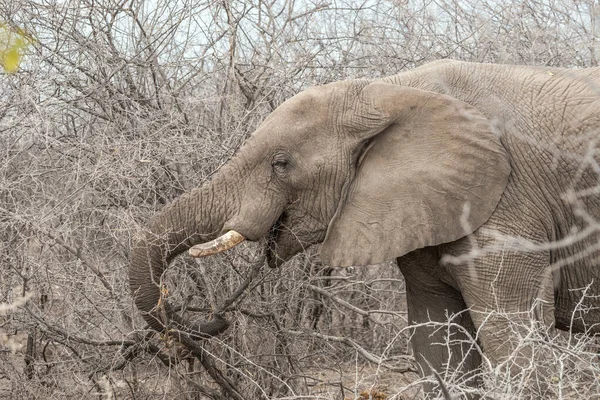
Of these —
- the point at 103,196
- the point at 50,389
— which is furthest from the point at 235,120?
the point at 50,389

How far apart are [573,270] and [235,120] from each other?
6.62 ft

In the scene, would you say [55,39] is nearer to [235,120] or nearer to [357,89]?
[235,120]

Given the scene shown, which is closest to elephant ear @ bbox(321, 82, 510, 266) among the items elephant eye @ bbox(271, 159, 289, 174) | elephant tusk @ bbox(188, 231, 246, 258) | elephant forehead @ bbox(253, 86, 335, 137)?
elephant forehead @ bbox(253, 86, 335, 137)

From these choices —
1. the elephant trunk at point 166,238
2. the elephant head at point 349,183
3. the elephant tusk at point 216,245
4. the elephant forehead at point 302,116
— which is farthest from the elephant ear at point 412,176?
the elephant trunk at point 166,238

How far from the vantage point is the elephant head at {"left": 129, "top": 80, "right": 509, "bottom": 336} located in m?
5.11

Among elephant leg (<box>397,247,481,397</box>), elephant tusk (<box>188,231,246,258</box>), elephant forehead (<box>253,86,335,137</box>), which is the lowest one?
elephant leg (<box>397,247,481,397</box>)

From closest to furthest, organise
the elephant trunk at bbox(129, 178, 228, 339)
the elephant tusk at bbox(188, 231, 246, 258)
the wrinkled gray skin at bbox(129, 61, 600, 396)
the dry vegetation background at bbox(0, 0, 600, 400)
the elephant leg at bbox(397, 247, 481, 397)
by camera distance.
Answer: the elephant tusk at bbox(188, 231, 246, 258) < the wrinkled gray skin at bbox(129, 61, 600, 396) < the elephant trunk at bbox(129, 178, 228, 339) < the elephant leg at bbox(397, 247, 481, 397) < the dry vegetation background at bbox(0, 0, 600, 400)

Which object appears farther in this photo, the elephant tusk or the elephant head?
the elephant head

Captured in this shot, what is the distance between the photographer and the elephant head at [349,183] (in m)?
5.11

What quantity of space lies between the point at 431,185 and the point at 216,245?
1034mm

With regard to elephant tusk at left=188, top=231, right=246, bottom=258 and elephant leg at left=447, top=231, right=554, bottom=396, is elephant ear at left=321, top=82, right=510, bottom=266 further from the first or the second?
elephant tusk at left=188, top=231, right=246, bottom=258

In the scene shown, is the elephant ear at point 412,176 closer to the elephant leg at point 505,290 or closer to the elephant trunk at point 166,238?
the elephant leg at point 505,290

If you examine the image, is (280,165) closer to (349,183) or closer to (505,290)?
(349,183)

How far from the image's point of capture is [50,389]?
19.6ft
